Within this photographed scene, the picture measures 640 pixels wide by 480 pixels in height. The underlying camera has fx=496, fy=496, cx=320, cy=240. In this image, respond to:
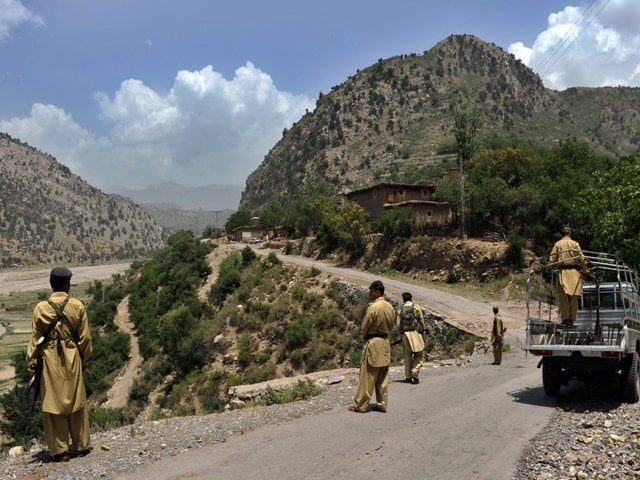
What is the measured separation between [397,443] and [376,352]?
1.62 meters

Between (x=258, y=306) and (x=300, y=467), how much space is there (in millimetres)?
27883

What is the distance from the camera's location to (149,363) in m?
37.0

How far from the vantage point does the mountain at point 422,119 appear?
104938mm

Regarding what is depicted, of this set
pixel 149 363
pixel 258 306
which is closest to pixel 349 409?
pixel 258 306

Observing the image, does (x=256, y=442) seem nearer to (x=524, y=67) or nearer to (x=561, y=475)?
(x=561, y=475)

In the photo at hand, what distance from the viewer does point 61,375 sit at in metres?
6.16

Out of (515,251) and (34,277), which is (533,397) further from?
(34,277)

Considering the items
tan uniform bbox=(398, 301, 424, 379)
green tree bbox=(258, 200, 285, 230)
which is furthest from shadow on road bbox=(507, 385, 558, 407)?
green tree bbox=(258, 200, 285, 230)

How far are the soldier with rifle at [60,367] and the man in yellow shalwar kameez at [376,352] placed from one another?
403 centimetres

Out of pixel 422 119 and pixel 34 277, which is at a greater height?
pixel 422 119

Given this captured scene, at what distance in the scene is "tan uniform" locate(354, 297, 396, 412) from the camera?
7805mm

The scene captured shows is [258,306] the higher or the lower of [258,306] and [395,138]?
the lower

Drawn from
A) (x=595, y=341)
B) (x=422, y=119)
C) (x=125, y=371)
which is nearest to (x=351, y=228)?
(x=125, y=371)

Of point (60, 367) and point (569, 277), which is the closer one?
point (60, 367)
